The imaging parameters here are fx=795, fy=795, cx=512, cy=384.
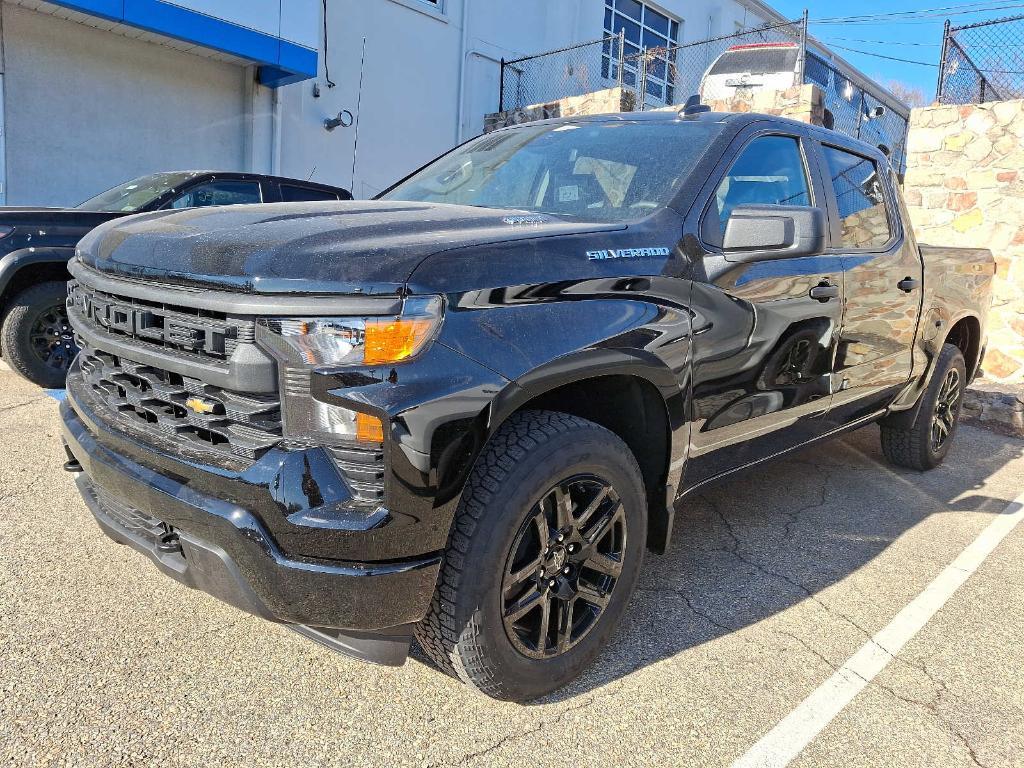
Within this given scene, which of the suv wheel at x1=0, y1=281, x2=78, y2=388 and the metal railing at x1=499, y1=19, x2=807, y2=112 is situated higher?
the metal railing at x1=499, y1=19, x2=807, y2=112

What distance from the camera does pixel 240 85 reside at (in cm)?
1145

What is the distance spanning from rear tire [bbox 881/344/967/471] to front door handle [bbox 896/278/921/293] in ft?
2.55

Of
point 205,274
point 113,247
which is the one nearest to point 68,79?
point 113,247

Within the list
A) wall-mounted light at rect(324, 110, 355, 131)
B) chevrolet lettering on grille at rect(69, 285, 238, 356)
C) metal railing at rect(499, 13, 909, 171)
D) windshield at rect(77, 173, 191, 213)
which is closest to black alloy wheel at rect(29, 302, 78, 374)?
windshield at rect(77, 173, 191, 213)

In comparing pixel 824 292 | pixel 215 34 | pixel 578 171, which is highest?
pixel 215 34

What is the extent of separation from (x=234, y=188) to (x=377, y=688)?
5280 mm

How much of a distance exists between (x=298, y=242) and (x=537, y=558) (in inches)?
44.0

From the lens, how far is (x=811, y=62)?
1297cm

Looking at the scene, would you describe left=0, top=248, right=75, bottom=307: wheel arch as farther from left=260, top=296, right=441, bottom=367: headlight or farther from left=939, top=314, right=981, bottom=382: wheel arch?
left=939, top=314, right=981, bottom=382: wheel arch

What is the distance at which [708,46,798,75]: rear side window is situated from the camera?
1150cm

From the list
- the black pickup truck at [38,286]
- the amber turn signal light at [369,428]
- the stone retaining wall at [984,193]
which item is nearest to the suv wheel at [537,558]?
the amber turn signal light at [369,428]

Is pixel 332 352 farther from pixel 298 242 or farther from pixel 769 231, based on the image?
pixel 769 231

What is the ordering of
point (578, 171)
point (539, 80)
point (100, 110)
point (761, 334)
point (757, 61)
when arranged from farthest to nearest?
point (539, 80) < point (757, 61) < point (100, 110) < point (578, 171) < point (761, 334)

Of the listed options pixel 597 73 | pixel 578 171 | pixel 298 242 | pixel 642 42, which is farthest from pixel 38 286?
pixel 642 42
